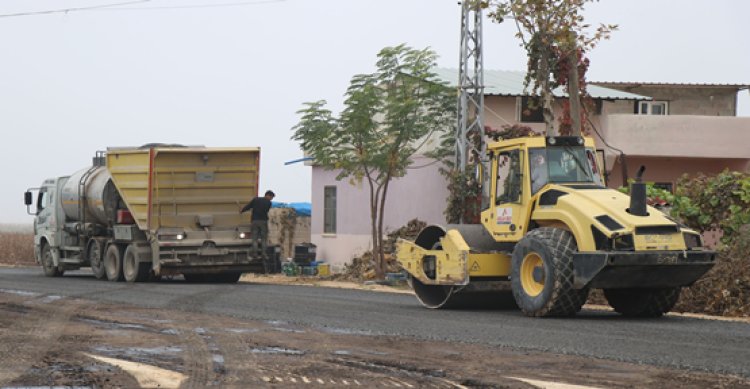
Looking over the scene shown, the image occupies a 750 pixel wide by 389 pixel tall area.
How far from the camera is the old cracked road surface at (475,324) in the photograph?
1248 centimetres

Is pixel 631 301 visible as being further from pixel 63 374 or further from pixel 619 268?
pixel 63 374

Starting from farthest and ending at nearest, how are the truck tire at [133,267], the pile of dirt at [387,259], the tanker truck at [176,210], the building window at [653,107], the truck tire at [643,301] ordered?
the building window at [653,107]
the pile of dirt at [387,259]
the truck tire at [133,267]
the tanker truck at [176,210]
the truck tire at [643,301]

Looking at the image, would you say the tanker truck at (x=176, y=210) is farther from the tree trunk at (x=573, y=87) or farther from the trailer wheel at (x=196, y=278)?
the tree trunk at (x=573, y=87)

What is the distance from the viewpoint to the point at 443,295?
63.8 ft

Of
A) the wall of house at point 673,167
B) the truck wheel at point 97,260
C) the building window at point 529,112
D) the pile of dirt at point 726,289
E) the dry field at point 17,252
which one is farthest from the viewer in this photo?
the dry field at point 17,252

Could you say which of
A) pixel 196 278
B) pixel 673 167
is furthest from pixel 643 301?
pixel 673 167

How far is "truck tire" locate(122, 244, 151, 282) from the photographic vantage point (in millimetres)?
28203

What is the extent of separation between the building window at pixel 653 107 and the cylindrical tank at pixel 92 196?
19049 mm

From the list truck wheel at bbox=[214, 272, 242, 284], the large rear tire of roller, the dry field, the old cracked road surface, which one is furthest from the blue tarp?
the large rear tire of roller

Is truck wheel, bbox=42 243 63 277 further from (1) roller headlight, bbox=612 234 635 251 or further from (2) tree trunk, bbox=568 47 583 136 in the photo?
(1) roller headlight, bbox=612 234 635 251

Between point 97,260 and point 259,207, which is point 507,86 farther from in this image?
point 97,260

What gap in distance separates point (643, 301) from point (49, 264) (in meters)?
20.4

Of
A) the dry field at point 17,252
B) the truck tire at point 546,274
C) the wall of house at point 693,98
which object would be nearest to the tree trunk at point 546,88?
the truck tire at point 546,274

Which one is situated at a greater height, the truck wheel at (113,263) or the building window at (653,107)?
the building window at (653,107)
